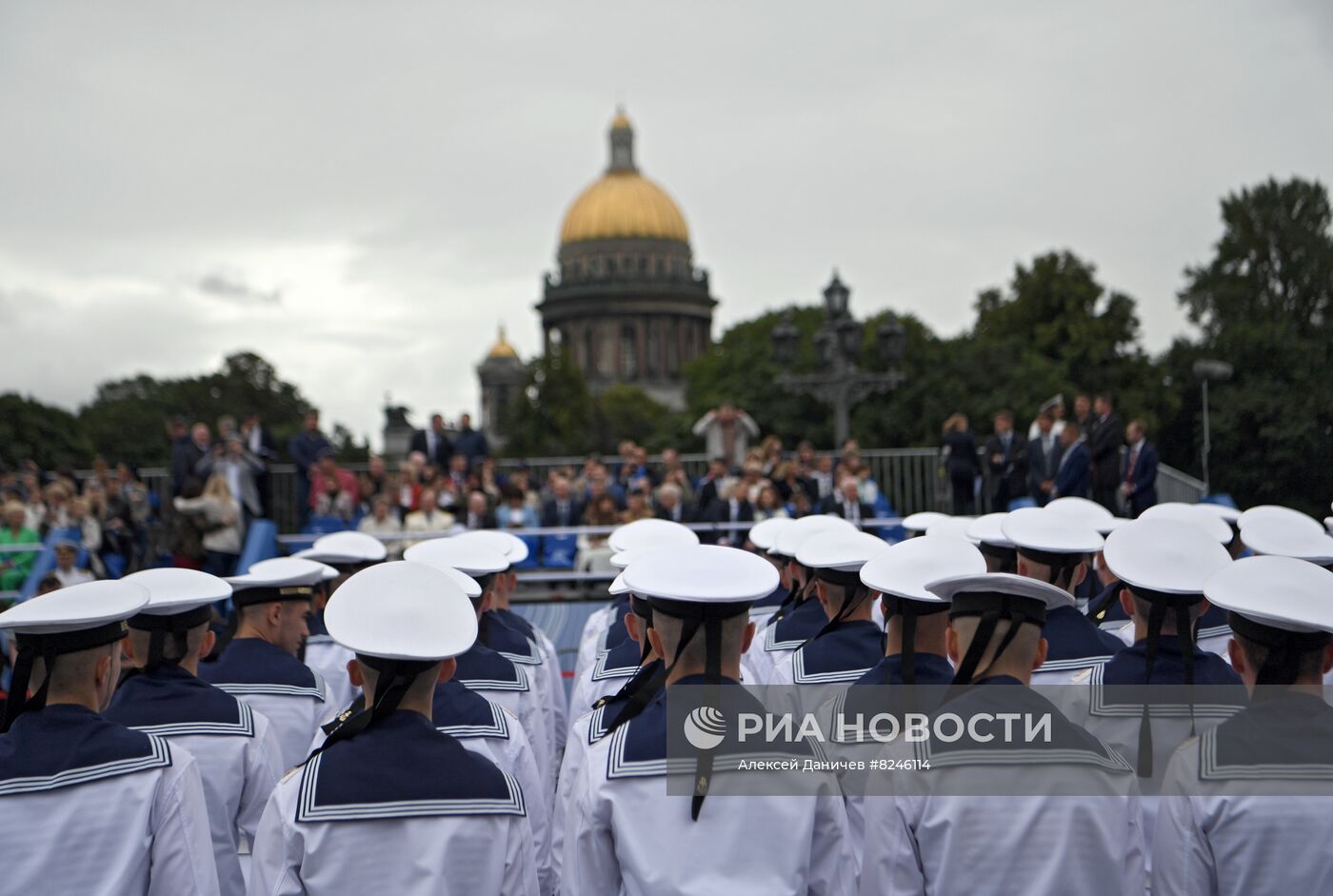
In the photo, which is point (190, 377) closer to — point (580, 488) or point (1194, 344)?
point (1194, 344)

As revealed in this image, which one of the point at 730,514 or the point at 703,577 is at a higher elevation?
the point at 703,577

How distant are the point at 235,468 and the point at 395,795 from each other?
597 inches

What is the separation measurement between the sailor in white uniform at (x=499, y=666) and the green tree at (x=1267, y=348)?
41.2ft

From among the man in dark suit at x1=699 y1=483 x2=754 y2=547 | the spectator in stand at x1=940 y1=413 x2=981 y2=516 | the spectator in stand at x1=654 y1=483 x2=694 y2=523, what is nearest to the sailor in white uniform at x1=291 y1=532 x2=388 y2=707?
the spectator in stand at x1=654 y1=483 x2=694 y2=523

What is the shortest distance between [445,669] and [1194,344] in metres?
54.3

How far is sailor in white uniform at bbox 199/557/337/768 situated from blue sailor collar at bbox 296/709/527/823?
223 cm

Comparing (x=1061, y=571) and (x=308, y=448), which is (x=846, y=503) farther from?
(x=1061, y=571)

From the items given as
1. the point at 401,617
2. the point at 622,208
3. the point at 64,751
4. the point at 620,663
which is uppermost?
the point at 622,208

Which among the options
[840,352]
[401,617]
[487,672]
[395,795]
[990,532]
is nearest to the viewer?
[395,795]

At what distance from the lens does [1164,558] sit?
515 centimetres

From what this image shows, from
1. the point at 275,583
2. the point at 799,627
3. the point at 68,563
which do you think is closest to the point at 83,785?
the point at 275,583

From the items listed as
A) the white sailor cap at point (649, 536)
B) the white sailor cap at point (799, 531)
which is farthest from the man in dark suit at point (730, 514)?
the white sailor cap at point (799, 531)

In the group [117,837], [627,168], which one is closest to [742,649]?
[117,837]

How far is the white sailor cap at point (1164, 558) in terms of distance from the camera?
5039 millimetres
